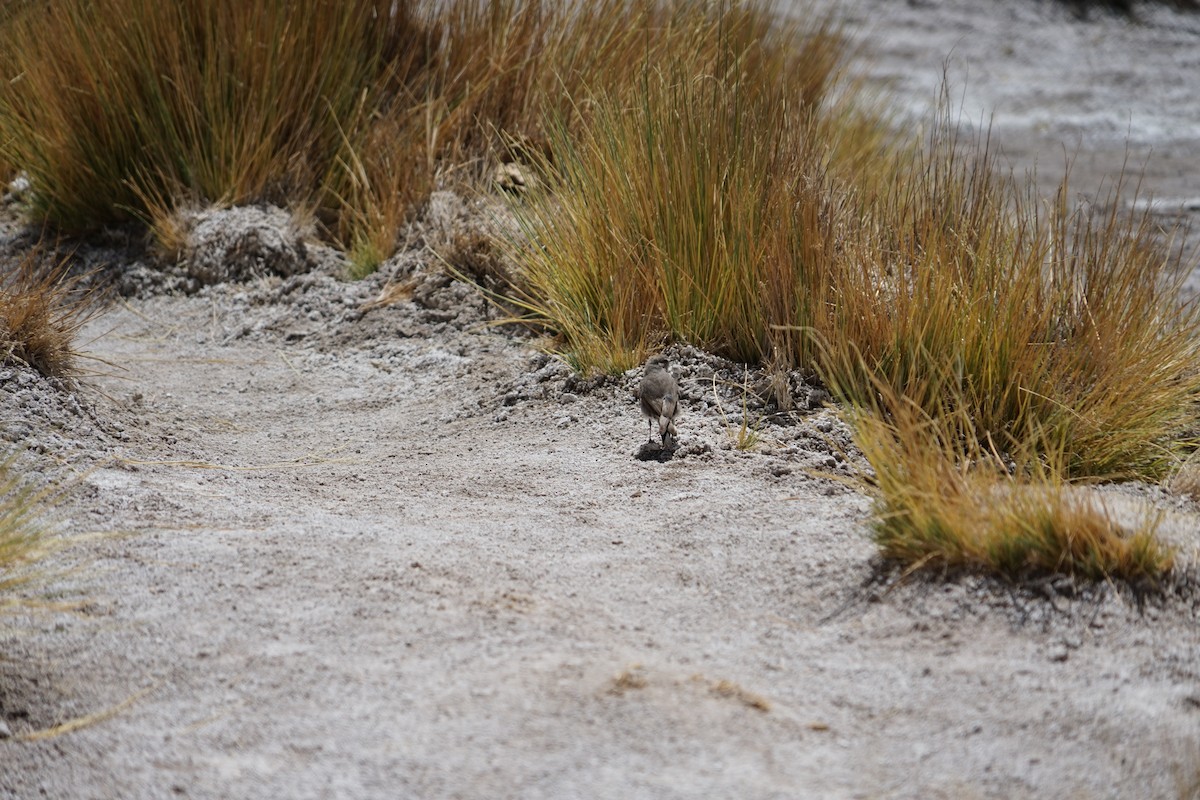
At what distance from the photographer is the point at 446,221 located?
4379 millimetres

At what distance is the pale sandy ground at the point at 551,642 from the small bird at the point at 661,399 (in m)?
0.10

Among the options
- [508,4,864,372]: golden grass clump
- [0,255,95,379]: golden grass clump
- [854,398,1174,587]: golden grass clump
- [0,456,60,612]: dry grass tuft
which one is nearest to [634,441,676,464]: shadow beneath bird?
[508,4,864,372]: golden grass clump

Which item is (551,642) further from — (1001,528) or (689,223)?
(689,223)

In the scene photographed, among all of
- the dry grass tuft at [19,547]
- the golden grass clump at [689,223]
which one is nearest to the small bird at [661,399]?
the golden grass clump at [689,223]

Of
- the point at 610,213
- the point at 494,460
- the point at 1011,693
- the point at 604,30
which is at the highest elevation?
the point at 604,30

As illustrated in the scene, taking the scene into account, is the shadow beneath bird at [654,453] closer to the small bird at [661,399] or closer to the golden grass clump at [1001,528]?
the small bird at [661,399]

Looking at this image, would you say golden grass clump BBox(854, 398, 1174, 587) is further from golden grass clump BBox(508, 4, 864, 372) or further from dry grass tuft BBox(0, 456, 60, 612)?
dry grass tuft BBox(0, 456, 60, 612)

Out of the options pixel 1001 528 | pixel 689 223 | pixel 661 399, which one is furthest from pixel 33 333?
pixel 1001 528

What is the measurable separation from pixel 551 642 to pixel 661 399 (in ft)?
3.33

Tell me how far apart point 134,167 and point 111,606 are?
3.00 meters

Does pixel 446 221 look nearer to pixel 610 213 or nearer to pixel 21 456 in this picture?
pixel 610 213

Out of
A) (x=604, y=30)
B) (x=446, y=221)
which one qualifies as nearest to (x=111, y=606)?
(x=446, y=221)

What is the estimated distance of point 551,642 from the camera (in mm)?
2199

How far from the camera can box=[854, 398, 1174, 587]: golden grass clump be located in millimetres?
2291
